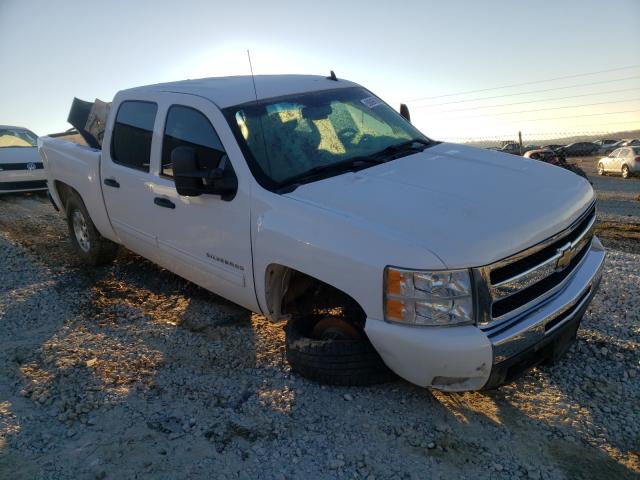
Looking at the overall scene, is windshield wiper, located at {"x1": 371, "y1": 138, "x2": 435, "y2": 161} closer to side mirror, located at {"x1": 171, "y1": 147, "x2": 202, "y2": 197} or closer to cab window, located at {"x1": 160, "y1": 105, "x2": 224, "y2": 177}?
cab window, located at {"x1": 160, "y1": 105, "x2": 224, "y2": 177}

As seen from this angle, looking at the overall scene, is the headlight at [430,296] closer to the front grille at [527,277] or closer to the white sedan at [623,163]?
the front grille at [527,277]

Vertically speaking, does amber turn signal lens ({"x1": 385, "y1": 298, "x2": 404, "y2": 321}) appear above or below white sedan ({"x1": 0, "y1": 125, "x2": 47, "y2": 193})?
above

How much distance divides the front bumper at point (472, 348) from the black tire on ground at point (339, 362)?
236mm

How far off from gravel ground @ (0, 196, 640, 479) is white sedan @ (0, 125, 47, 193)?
8111mm

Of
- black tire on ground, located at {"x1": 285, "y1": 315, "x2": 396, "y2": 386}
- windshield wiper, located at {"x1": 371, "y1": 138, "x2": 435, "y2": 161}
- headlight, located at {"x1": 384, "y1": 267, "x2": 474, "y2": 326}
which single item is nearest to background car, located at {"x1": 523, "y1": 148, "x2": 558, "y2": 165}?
windshield wiper, located at {"x1": 371, "y1": 138, "x2": 435, "y2": 161}

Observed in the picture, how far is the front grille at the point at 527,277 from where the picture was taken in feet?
8.75

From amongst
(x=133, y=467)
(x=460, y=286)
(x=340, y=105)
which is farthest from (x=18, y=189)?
(x=460, y=286)

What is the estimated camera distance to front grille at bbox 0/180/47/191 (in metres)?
11.3

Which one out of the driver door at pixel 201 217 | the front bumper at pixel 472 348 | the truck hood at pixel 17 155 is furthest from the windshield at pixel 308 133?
the truck hood at pixel 17 155

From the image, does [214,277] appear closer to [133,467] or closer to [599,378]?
[133,467]

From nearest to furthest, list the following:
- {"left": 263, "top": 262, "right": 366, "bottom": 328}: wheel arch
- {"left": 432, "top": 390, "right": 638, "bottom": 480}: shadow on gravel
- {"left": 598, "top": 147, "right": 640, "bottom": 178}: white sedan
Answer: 1. {"left": 432, "top": 390, "right": 638, "bottom": 480}: shadow on gravel
2. {"left": 263, "top": 262, "right": 366, "bottom": 328}: wheel arch
3. {"left": 598, "top": 147, "right": 640, "bottom": 178}: white sedan

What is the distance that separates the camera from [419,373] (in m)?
2.78

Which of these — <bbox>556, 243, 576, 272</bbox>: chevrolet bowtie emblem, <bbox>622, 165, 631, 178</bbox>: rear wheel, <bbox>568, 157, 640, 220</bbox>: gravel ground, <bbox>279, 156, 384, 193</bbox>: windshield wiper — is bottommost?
<bbox>622, 165, 631, 178</bbox>: rear wheel

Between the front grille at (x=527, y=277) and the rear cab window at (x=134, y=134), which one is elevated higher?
the rear cab window at (x=134, y=134)
